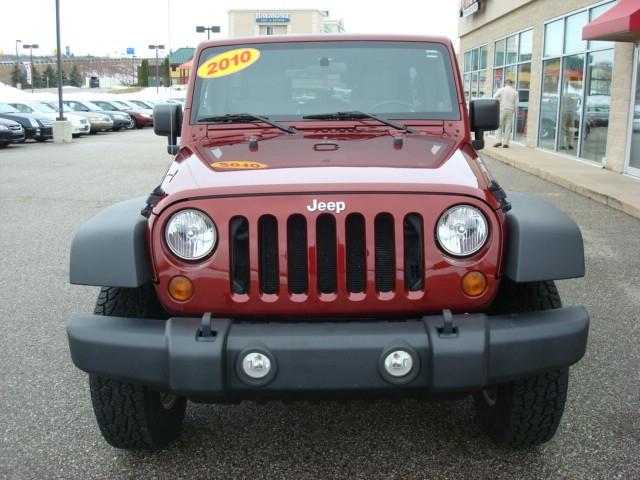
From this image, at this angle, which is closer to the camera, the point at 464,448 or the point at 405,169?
the point at 405,169

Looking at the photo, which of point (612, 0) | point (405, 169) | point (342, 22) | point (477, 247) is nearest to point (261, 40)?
point (405, 169)

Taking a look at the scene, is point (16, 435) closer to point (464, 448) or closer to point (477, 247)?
point (464, 448)

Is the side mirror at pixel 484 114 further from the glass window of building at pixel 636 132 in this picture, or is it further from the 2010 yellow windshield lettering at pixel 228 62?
the glass window of building at pixel 636 132

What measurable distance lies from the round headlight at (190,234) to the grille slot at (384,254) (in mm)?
590

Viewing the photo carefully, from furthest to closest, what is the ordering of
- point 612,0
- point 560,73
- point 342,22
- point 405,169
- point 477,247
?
point 342,22 → point 560,73 → point 612,0 → point 405,169 → point 477,247

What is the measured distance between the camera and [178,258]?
8.73ft

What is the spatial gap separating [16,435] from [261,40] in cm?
247

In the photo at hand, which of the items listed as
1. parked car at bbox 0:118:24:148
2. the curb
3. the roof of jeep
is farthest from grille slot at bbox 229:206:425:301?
parked car at bbox 0:118:24:148

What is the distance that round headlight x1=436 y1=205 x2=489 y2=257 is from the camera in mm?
2627

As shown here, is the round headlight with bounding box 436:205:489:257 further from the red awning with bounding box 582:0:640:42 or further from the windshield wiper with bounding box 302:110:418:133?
the red awning with bounding box 582:0:640:42

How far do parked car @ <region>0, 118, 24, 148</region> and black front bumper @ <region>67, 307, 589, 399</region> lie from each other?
19.8 meters

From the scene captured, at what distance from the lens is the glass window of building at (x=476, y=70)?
26156 millimetres

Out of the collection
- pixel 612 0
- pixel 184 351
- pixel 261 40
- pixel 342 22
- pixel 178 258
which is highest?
pixel 342 22

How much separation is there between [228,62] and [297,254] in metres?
1.86
